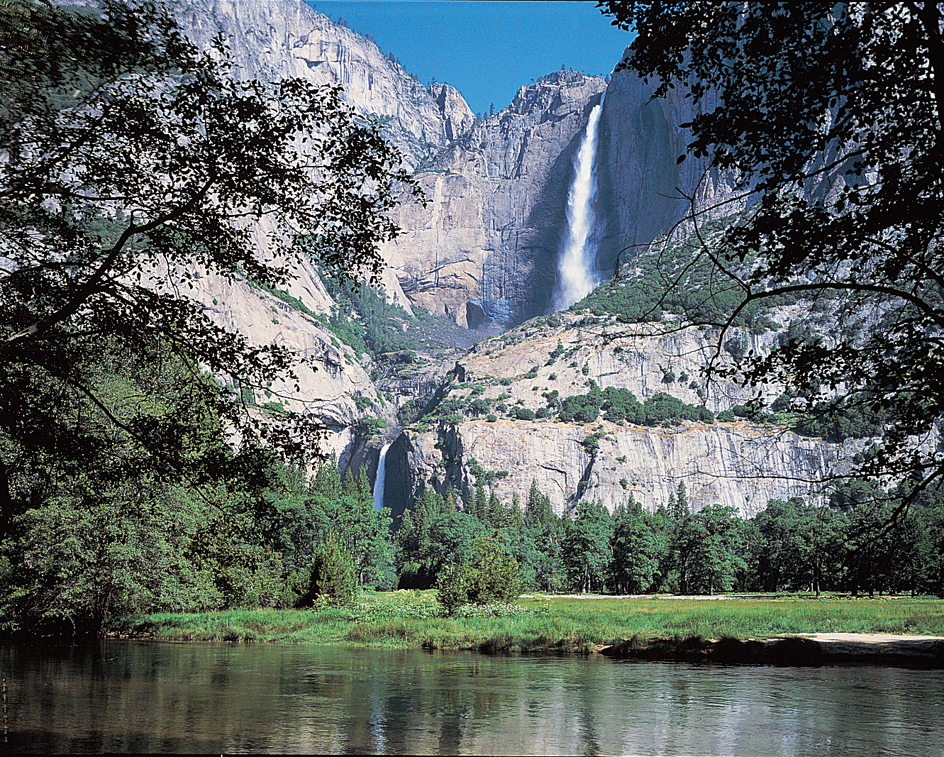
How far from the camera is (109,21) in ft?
36.3

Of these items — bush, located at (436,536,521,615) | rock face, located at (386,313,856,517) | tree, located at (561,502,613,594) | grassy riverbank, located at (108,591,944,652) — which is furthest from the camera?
rock face, located at (386,313,856,517)

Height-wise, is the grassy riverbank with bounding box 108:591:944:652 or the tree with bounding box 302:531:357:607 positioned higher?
the tree with bounding box 302:531:357:607

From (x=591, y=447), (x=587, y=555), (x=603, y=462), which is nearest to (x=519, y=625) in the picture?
(x=587, y=555)

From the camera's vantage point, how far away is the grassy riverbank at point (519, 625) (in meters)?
40.5

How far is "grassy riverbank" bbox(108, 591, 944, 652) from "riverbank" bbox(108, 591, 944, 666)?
58mm

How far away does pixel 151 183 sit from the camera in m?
11.8

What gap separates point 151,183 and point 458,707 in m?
16.7

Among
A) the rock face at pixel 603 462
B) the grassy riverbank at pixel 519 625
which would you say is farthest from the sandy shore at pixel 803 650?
the rock face at pixel 603 462

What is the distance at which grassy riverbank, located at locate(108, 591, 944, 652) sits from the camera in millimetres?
40531

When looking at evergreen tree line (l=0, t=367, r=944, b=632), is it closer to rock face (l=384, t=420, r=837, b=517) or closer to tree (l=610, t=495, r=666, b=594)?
tree (l=610, t=495, r=666, b=594)

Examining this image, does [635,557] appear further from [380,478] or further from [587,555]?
[380,478]

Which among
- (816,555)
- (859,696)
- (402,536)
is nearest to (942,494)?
(816,555)

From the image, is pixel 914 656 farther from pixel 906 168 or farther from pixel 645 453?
pixel 645 453

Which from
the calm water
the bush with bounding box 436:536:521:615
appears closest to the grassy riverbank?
the bush with bounding box 436:536:521:615
